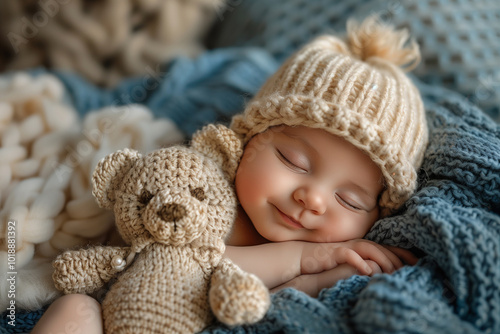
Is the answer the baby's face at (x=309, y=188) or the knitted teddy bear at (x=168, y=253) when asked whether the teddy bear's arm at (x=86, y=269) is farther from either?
the baby's face at (x=309, y=188)

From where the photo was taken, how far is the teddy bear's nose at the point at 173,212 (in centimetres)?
83

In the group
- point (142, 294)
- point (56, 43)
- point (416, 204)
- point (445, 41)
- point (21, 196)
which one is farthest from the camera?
point (56, 43)

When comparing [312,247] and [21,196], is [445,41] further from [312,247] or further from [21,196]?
[21,196]

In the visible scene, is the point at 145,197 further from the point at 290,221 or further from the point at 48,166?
the point at 48,166

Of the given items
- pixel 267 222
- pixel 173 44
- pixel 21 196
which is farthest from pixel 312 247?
pixel 173 44

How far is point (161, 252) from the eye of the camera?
2.86ft

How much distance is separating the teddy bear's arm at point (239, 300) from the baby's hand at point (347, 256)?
0.64 feet

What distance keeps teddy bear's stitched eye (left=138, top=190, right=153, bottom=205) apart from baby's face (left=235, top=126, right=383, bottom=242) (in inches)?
7.8

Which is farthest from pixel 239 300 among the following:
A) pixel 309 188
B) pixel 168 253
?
pixel 309 188

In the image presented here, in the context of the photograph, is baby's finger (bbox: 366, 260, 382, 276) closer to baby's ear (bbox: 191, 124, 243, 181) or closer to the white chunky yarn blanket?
baby's ear (bbox: 191, 124, 243, 181)

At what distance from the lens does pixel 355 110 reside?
947 millimetres

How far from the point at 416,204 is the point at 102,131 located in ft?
2.50

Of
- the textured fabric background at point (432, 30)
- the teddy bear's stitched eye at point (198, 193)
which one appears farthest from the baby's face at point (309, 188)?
the textured fabric background at point (432, 30)

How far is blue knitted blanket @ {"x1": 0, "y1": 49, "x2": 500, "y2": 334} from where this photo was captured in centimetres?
74
